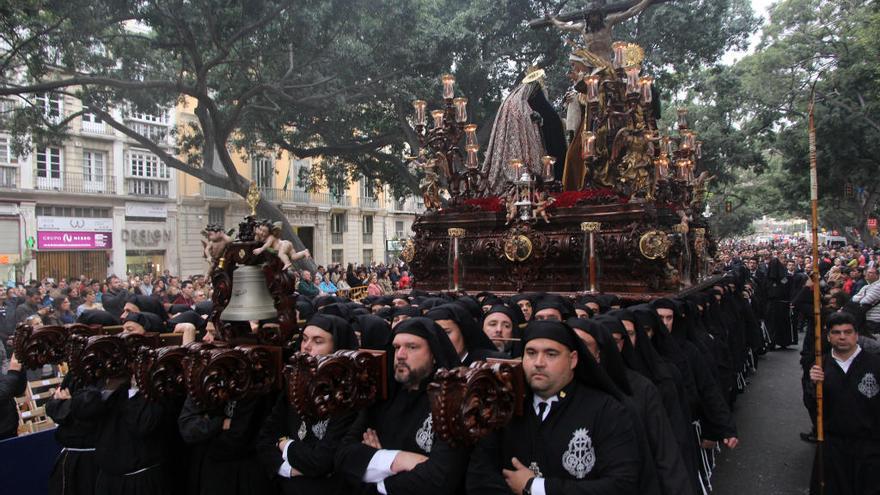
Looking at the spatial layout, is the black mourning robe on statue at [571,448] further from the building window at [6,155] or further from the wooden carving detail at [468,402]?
the building window at [6,155]

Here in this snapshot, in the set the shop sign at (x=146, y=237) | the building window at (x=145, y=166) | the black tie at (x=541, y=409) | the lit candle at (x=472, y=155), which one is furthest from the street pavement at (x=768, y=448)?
the building window at (x=145, y=166)

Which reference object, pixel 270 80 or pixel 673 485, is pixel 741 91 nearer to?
pixel 270 80

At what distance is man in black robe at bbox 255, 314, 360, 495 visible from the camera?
148 inches

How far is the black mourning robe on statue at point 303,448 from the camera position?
12.3 feet

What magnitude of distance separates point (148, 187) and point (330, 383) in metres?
28.9

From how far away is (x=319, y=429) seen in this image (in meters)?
3.95

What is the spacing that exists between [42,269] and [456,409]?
87.8ft

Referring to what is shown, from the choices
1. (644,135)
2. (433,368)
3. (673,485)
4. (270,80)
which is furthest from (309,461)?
(270,80)

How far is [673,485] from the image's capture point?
331cm

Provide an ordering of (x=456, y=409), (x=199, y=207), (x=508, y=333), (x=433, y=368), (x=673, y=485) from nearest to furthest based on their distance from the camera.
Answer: (x=456, y=409) → (x=673, y=485) → (x=433, y=368) → (x=508, y=333) → (x=199, y=207)

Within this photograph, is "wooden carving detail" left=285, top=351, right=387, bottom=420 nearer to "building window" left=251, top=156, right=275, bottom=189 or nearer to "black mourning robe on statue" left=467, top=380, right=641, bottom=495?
"black mourning robe on statue" left=467, top=380, right=641, bottom=495

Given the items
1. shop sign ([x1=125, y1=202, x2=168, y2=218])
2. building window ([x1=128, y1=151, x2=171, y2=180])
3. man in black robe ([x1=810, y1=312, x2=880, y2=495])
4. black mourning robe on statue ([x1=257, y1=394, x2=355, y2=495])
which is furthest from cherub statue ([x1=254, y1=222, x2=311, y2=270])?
building window ([x1=128, y1=151, x2=171, y2=180])

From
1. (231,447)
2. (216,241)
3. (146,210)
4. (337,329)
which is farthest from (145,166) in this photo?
(337,329)

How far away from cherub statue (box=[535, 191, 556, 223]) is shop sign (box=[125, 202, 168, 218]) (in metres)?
23.4
